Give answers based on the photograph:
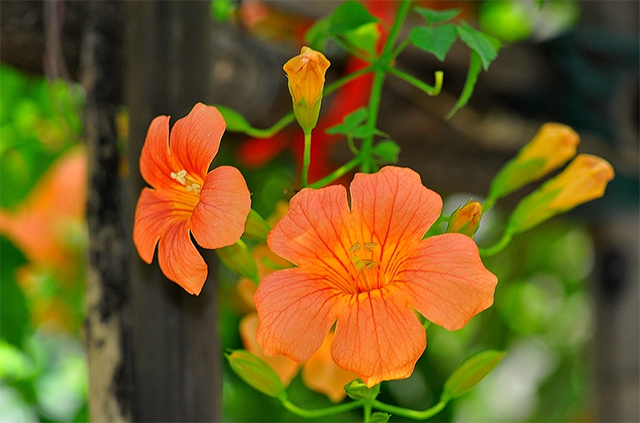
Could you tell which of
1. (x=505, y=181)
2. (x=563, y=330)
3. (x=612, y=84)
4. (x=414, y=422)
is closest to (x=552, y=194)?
(x=505, y=181)

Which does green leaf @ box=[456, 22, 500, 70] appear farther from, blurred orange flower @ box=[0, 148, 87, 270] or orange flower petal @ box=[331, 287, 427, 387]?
blurred orange flower @ box=[0, 148, 87, 270]

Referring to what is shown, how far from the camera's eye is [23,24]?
20.8 inches

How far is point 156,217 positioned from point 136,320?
13 centimetres

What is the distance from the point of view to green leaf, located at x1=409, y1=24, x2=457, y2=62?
37 cm

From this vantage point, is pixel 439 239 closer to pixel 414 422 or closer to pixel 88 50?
pixel 88 50

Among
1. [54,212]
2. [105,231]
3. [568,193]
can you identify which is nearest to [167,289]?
[105,231]

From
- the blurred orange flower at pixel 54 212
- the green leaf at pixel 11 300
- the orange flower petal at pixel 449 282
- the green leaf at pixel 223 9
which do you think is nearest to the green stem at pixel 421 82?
the orange flower petal at pixel 449 282

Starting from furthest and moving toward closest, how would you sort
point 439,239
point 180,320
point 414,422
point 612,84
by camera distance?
1. point 414,422
2. point 612,84
3. point 180,320
4. point 439,239

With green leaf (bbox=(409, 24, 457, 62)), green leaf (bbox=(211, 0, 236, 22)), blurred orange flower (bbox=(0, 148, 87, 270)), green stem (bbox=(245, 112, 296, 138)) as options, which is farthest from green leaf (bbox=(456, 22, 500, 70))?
blurred orange flower (bbox=(0, 148, 87, 270))

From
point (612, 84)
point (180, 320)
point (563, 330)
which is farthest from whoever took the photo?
point (563, 330)

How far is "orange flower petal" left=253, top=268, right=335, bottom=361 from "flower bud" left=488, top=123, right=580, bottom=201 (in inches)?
8.3

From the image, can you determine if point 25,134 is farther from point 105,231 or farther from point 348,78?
point 348,78

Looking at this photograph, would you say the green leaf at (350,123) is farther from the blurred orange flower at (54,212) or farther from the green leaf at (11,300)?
the blurred orange flower at (54,212)

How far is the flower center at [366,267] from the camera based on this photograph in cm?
31
